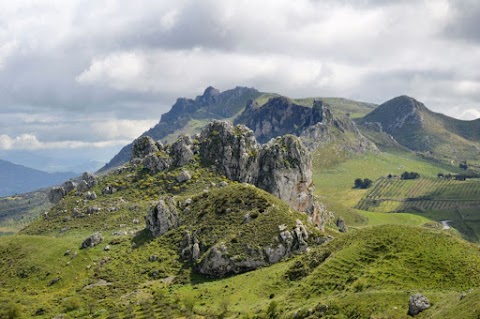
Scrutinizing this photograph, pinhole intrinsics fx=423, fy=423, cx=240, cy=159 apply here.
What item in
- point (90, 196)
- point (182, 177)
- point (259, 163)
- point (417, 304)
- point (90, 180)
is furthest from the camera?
point (259, 163)

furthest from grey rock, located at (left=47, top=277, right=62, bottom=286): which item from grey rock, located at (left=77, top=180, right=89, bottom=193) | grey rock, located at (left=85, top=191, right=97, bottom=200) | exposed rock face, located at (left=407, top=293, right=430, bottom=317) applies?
exposed rock face, located at (left=407, top=293, right=430, bottom=317)

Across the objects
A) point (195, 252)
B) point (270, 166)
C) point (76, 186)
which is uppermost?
point (270, 166)

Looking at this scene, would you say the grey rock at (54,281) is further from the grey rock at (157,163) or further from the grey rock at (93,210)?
the grey rock at (157,163)

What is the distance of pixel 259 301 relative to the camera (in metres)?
93.7

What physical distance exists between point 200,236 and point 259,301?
36.1 meters

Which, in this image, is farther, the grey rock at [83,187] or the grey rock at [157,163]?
the grey rock at [157,163]

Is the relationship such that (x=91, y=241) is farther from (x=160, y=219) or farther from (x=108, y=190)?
(x=108, y=190)

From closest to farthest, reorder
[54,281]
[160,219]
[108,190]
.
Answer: [54,281] → [160,219] → [108,190]

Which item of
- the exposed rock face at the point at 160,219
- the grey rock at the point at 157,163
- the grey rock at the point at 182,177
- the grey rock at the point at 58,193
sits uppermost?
the grey rock at the point at 157,163

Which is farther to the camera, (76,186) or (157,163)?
(76,186)

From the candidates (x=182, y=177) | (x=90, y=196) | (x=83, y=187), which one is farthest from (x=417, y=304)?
(x=83, y=187)

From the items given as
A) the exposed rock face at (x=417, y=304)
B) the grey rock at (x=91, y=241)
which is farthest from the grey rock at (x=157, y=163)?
the exposed rock face at (x=417, y=304)

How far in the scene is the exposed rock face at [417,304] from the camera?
62.1m

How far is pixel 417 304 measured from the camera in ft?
204
